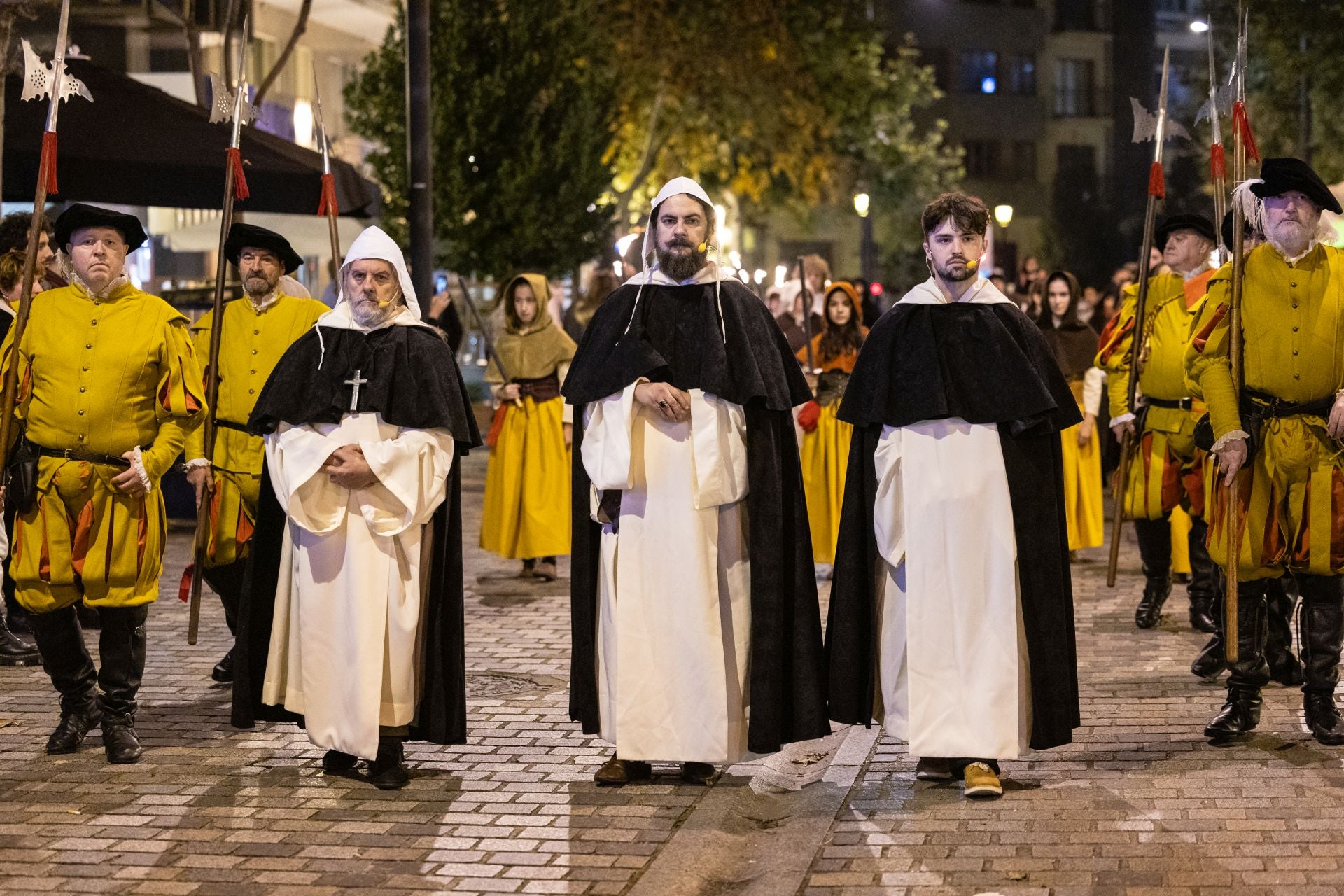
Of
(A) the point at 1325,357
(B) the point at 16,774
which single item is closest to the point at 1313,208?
(A) the point at 1325,357

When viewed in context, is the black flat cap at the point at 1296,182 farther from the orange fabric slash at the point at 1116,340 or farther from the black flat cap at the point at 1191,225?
the orange fabric slash at the point at 1116,340

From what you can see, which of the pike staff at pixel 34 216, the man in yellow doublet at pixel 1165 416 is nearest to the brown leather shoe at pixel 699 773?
the pike staff at pixel 34 216

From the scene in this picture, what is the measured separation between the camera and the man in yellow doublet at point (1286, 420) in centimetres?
697

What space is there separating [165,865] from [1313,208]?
477 centimetres

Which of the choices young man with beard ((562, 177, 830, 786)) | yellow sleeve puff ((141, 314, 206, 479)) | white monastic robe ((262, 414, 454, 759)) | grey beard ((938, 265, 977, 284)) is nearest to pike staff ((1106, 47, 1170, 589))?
grey beard ((938, 265, 977, 284))

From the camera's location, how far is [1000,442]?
6.48 metres

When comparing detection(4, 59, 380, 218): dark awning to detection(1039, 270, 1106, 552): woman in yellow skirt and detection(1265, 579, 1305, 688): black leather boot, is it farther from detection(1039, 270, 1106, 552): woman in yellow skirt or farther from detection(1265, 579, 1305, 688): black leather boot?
detection(1265, 579, 1305, 688): black leather boot

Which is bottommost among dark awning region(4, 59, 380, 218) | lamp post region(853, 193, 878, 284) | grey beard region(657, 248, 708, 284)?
grey beard region(657, 248, 708, 284)

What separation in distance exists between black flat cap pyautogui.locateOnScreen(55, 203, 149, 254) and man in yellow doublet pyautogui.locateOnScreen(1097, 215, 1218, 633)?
4886 mm

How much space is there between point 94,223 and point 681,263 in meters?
2.35

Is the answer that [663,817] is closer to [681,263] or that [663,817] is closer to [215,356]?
[681,263]

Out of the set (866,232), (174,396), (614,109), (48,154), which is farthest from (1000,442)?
(866,232)

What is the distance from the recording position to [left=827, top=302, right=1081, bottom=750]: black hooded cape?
644 cm

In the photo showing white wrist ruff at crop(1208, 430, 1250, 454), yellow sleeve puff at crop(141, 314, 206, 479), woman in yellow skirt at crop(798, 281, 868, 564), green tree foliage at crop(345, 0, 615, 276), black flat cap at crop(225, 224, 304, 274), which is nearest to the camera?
white wrist ruff at crop(1208, 430, 1250, 454)
